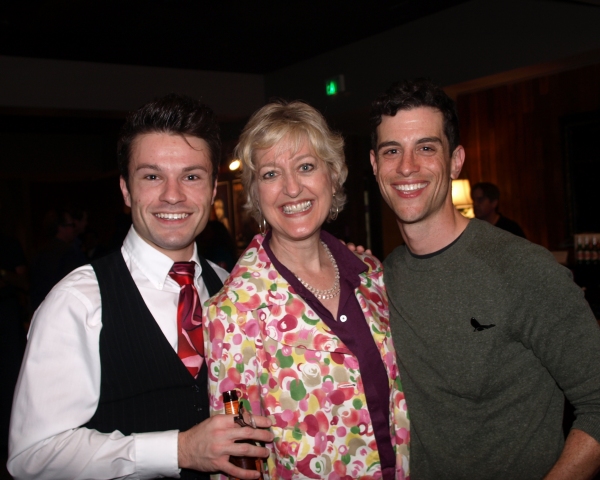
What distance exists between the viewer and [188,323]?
179cm

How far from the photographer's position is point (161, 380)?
1695mm

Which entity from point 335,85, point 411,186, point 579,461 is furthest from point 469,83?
point 579,461

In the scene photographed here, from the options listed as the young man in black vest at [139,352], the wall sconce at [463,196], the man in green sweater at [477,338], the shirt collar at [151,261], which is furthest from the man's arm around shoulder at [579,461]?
the wall sconce at [463,196]

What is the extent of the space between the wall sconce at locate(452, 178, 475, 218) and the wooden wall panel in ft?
0.52

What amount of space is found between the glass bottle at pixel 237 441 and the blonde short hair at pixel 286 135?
0.79 metres

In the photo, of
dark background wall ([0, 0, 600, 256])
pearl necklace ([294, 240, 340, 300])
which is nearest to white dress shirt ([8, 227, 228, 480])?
pearl necklace ([294, 240, 340, 300])

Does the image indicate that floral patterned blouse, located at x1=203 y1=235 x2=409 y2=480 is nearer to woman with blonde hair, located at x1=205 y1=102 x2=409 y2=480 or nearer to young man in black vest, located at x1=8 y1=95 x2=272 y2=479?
woman with blonde hair, located at x1=205 y1=102 x2=409 y2=480

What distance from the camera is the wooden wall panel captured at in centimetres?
573

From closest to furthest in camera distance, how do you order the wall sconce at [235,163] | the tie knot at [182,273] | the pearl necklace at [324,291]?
the tie knot at [182,273], the pearl necklace at [324,291], the wall sconce at [235,163]

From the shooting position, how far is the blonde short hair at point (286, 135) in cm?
196

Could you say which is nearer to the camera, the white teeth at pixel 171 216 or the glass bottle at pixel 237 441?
the glass bottle at pixel 237 441

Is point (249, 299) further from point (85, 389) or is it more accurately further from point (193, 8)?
point (193, 8)

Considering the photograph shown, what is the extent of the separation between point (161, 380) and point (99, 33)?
5.29m

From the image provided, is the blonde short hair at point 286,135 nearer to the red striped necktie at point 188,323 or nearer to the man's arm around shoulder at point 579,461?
the red striped necktie at point 188,323
